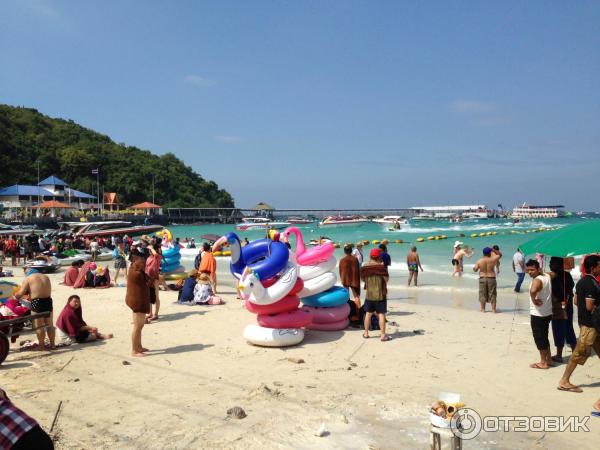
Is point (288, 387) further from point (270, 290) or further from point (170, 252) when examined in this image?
point (170, 252)

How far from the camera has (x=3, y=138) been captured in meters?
74.1

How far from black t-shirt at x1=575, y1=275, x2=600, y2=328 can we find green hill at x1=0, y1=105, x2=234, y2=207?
84.7 meters

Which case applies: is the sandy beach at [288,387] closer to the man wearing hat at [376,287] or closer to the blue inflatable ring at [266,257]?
the man wearing hat at [376,287]

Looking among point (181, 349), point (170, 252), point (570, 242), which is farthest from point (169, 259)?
point (570, 242)

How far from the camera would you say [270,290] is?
739 cm

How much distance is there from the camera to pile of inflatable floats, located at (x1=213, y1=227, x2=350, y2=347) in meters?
7.41

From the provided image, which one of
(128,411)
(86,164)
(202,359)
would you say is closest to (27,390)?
(128,411)

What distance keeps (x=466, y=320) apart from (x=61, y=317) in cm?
805

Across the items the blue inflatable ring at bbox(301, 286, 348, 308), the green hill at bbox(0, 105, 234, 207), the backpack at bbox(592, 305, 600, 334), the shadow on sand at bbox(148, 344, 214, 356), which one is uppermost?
the green hill at bbox(0, 105, 234, 207)

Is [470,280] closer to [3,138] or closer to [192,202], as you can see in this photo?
[3,138]

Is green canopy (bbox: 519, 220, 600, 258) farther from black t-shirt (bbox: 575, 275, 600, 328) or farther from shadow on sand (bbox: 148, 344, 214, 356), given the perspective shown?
shadow on sand (bbox: 148, 344, 214, 356)

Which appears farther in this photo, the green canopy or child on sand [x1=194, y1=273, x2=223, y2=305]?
child on sand [x1=194, y1=273, x2=223, y2=305]

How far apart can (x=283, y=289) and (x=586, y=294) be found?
421 cm

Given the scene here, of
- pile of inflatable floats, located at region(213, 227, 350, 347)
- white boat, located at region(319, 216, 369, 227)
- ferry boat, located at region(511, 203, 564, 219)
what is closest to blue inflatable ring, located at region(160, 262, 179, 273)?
pile of inflatable floats, located at region(213, 227, 350, 347)
